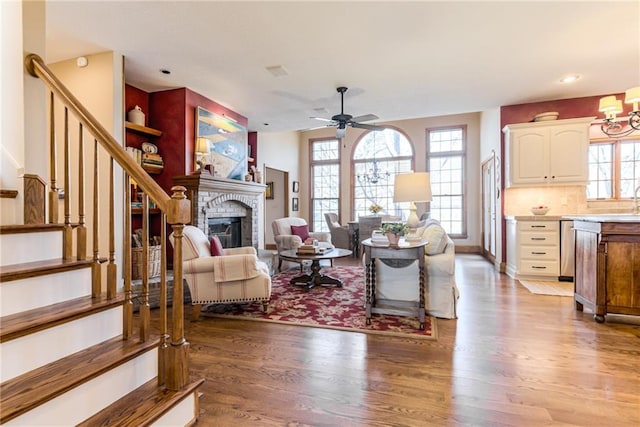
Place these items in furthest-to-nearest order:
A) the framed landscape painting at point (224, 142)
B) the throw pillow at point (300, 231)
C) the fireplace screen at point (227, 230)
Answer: the throw pillow at point (300, 231) < the fireplace screen at point (227, 230) < the framed landscape painting at point (224, 142)

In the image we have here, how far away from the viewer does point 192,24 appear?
115 inches

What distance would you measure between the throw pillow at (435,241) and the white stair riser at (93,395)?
2.61 meters

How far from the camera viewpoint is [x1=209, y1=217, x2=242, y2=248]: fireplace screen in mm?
5023

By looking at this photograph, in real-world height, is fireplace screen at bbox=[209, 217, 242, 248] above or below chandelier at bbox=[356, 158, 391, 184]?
below

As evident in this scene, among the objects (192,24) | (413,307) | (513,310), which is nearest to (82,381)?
(413,307)

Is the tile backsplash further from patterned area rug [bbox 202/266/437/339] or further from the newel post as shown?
the newel post


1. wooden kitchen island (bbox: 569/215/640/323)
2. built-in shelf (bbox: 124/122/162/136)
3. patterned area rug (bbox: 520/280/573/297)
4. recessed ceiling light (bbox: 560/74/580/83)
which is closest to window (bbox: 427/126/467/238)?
patterned area rug (bbox: 520/280/573/297)

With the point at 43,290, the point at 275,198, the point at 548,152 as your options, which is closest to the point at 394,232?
Answer: the point at 43,290

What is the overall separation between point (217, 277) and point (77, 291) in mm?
1417

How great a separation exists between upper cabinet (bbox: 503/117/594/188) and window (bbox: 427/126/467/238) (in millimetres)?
3219

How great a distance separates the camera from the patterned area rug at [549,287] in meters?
4.03

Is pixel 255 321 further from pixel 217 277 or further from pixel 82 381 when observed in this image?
pixel 82 381

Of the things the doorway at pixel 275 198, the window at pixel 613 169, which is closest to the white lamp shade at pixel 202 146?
the doorway at pixel 275 198

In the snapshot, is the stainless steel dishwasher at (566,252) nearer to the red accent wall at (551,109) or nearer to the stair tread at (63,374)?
the red accent wall at (551,109)
